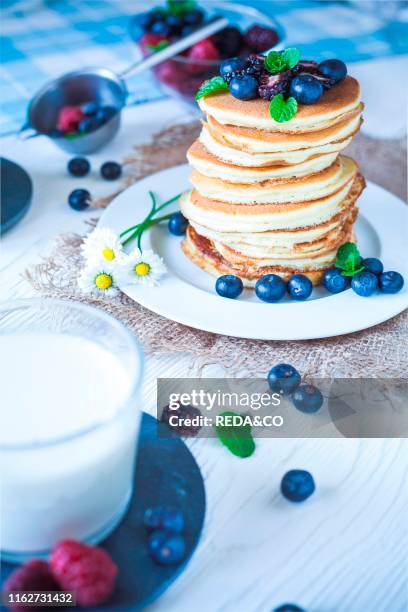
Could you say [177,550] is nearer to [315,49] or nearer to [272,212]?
[272,212]

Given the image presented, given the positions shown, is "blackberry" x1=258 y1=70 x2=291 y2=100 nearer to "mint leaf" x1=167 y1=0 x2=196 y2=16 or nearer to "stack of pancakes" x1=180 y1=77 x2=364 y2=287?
"stack of pancakes" x1=180 y1=77 x2=364 y2=287

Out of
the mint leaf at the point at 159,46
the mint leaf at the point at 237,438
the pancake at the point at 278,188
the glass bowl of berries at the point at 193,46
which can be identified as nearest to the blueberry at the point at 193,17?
the glass bowl of berries at the point at 193,46

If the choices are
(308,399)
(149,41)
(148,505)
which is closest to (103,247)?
(308,399)

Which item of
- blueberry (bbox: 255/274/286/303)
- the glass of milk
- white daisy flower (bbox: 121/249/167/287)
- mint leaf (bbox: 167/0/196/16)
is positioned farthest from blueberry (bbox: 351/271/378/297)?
mint leaf (bbox: 167/0/196/16)

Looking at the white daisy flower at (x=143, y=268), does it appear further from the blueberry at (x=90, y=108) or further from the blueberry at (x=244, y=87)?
the blueberry at (x=90, y=108)

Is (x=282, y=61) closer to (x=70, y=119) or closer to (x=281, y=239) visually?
(x=281, y=239)

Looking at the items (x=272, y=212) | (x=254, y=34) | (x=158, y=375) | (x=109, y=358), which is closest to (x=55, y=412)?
(x=109, y=358)

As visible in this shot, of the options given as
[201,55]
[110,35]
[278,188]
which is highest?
[278,188]

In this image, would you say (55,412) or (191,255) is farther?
(191,255)
